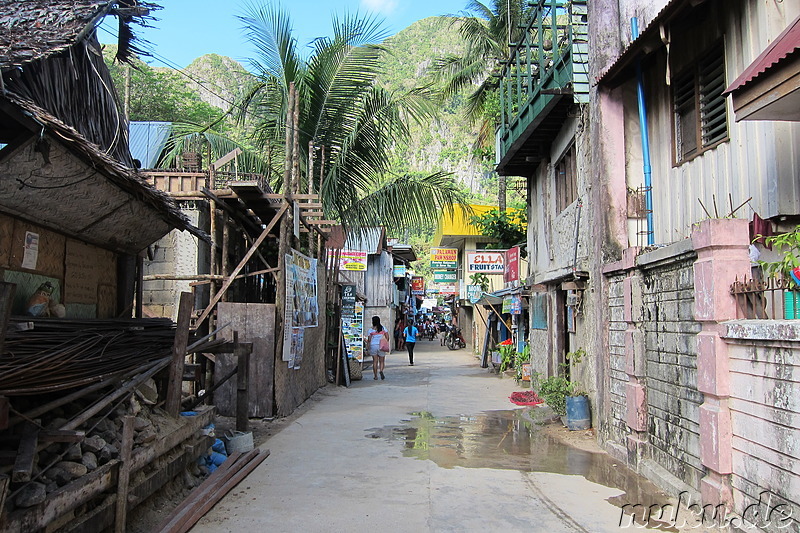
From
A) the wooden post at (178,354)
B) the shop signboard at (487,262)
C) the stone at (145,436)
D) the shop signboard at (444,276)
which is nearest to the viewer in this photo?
the stone at (145,436)

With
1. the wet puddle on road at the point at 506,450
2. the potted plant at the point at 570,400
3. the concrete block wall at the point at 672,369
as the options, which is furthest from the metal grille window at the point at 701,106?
the potted plant at the point at 570,400

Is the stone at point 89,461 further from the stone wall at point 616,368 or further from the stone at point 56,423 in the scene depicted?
the stone wall at point 616,368

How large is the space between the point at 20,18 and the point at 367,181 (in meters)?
10.8

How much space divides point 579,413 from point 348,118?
893cm

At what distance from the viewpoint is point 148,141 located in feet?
61.2

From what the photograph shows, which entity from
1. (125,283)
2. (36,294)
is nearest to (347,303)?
(125,283)

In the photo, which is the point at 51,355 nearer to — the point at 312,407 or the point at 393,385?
the point at 312,407

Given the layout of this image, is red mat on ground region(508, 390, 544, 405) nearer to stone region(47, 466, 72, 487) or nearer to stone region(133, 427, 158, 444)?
stone region(133, 427, 158, 444)

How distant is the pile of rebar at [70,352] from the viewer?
171 inches

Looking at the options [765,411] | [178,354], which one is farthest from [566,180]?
[178,354]

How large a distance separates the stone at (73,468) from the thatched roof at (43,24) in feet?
9.08

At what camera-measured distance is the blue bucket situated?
33.3ft

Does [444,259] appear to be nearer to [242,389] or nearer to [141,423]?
[242,389]

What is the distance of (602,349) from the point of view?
9148 millimetres
